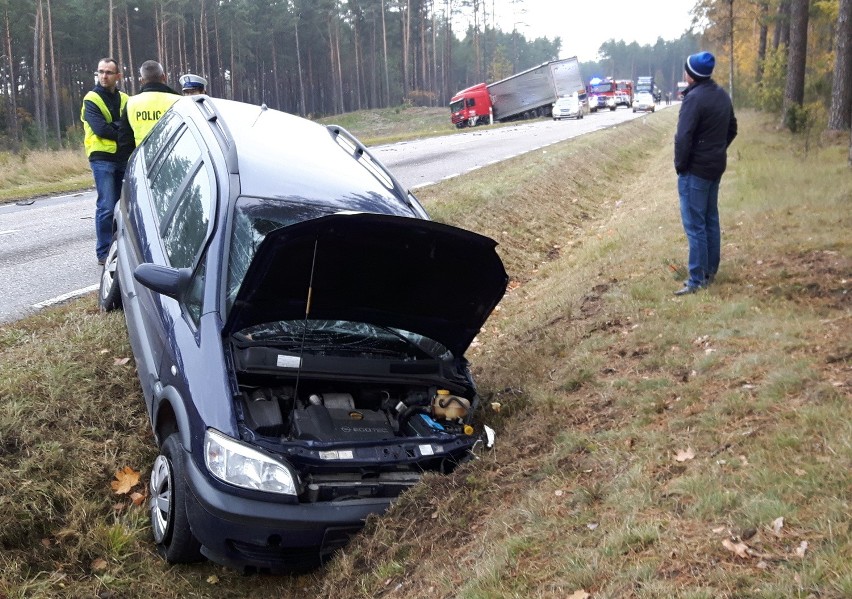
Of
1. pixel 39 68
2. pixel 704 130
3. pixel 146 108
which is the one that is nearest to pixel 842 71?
pixel 704 130

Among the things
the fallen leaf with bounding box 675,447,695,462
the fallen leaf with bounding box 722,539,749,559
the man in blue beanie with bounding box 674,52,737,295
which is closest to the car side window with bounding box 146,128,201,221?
the fallen leaf with bounding box 675,447,695,462

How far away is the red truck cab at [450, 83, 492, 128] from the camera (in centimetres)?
4862

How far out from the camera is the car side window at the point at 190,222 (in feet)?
14.7

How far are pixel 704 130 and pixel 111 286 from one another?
511 cm

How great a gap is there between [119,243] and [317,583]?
10.5ft

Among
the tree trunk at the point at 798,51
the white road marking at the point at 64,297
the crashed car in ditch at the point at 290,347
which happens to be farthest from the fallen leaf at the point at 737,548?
the tree trunk at the point at 798,51

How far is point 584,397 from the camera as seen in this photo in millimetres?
5113

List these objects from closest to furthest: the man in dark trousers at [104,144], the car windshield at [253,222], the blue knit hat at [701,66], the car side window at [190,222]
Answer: the car windshield at [253,222] < the car side window at [190,222] < the blue knit hat at [701,66] < the man in dark trousers at [104,144]

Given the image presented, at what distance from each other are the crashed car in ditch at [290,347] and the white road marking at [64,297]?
2.04 meters

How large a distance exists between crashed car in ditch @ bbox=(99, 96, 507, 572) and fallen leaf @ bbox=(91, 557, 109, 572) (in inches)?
11.0

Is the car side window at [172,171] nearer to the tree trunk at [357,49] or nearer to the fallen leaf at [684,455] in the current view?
the fallen leaf at [684,455]

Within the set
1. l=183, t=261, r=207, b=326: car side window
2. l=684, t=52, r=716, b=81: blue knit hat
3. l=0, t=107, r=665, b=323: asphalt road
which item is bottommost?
l=0, t=107, r=665, b=323: asphalt road

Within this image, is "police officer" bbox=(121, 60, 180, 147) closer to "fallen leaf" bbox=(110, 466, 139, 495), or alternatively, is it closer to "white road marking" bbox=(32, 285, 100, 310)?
"white road marking" bbox=(32, 285, 100, 310)

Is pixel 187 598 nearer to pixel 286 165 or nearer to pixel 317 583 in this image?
pixel 317 583
